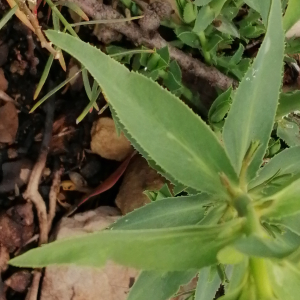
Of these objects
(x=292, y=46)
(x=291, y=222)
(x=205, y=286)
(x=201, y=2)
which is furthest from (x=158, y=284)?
(x=292, y=46)

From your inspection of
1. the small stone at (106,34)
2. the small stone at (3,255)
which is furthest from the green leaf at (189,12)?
the small stone at (3,255)

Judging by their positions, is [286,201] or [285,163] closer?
[286,201]

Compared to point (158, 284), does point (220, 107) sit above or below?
above

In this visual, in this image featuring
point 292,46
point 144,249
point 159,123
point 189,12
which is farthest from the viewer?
point 292,46

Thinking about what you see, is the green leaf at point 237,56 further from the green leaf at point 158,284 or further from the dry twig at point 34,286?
the dry twig at point 34,286

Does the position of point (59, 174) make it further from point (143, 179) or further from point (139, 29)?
point (139, 29)

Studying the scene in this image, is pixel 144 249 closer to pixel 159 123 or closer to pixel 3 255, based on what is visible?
pixel 159 123
